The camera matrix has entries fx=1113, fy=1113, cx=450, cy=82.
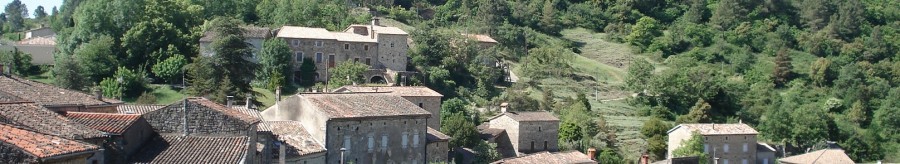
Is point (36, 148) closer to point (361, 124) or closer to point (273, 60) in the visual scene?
point (361, 124)

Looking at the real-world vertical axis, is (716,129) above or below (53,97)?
below

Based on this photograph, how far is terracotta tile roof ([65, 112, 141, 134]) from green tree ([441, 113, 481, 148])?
3041 cm

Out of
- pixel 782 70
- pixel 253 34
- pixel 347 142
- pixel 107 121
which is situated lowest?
pixel 347 142

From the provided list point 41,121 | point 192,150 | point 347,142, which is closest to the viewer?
point 41,121

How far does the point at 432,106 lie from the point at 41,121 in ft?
116

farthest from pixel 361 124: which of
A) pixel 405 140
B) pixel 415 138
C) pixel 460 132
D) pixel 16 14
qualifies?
pixel 16 14

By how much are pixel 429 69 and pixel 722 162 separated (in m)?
20.5

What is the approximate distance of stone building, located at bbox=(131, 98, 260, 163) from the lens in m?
25.2

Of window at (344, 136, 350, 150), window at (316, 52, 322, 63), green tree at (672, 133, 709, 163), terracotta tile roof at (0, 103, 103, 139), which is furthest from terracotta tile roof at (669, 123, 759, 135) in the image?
terracotta tile roof at (0, 103, 103, 139)

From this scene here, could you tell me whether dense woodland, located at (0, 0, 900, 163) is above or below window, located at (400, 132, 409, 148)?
above

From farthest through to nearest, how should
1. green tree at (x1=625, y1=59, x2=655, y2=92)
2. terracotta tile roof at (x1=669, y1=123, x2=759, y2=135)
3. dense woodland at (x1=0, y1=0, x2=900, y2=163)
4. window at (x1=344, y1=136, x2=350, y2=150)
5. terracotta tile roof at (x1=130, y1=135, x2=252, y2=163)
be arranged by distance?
green tree at (x1=625, y1=59, x2=655, y2=92) → terracotta tile roof at (x1=669, y1=123, x2=759, y2=135) → dense woodland at (x1=0, y1=0, x2=900, y2=163) → window at (x1=344, y1=136, x2=350, y2=150) → terracotta tile roof at (x1=130, y1=135, x2=252, y2=163)

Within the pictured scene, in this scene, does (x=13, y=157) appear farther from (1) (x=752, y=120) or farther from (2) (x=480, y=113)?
(1) (x=752, y=120)

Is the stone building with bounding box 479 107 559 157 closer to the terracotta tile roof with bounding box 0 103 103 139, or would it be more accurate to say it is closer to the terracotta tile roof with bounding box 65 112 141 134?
the terracotta tile roof with bounding box 65 112 141 134

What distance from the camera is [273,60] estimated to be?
67250 millimetres
